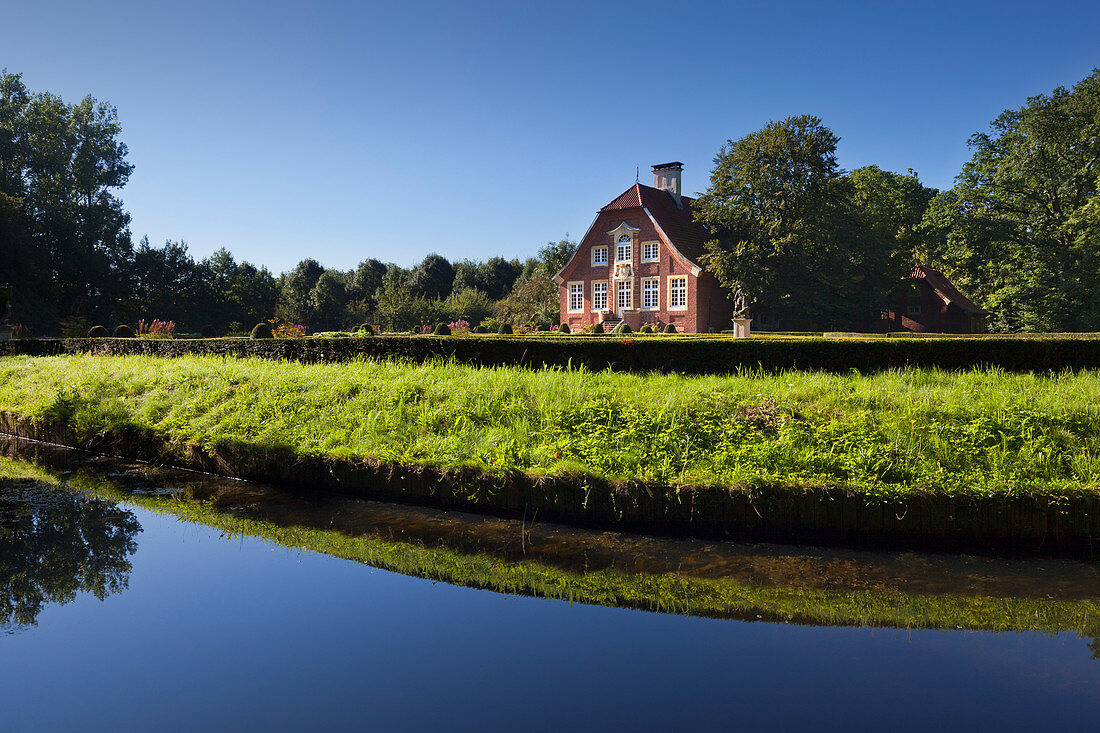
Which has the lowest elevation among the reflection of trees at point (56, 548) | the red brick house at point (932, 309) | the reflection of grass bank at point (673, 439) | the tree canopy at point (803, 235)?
the reflection of trees at point (56, 548)

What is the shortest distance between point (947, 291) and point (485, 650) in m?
41.9

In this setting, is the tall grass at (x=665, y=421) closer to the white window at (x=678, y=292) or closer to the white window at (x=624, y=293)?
the white window at (x=678, y=292)

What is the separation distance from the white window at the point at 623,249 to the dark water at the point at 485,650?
Result: 3292 centimetres

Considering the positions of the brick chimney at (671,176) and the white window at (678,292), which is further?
the brick chimney at (671,176)

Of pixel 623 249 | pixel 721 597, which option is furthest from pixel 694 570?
pixel 623 249

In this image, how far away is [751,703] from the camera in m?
3.21

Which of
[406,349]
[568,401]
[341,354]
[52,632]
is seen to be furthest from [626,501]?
[341,354]

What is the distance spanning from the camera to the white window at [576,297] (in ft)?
128

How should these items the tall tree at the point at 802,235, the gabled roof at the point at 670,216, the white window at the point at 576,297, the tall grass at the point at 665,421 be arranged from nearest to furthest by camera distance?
the tall grass at the point at 665,421, the tall tree at the point at 802,235, the gabled roof at the point at 670,216, the white window at the point at 576,297

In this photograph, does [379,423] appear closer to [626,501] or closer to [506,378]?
[506,378]

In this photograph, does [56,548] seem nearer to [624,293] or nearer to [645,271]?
[645,271]

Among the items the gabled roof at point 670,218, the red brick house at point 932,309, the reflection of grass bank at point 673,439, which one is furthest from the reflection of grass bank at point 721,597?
the red brick house at point 932,309

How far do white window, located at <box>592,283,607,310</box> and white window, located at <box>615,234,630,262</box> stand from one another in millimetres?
1857

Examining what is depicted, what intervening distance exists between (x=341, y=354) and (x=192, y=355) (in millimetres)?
4719
